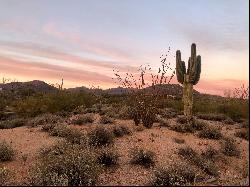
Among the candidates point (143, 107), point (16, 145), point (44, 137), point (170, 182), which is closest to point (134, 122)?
point (143, 107)

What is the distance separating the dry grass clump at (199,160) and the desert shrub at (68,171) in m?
3.02

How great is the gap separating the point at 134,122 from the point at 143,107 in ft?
2.83

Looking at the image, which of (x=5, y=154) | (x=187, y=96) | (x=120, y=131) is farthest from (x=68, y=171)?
(x=187, y=96)

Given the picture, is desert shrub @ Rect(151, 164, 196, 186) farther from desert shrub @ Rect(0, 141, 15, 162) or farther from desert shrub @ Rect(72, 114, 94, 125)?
desert shrub @ Rect(72, 114, 94, 125)

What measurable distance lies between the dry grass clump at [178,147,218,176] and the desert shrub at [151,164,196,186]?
65.4 inches

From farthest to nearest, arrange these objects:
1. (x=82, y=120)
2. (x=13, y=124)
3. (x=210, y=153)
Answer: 1. (x=13, y=124)
2. (x=82, y=120)
3. (x=210, y=153)

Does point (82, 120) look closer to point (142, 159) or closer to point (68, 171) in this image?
point (142, 159)

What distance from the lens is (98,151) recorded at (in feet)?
40.6

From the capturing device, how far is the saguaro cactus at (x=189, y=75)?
59.3ft

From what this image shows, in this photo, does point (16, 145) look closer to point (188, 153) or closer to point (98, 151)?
point (98, 151)

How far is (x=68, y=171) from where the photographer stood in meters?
9.64

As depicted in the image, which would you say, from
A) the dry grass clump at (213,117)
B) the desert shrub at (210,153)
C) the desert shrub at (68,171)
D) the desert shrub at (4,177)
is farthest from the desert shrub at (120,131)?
the dry grass clump at (213,117)

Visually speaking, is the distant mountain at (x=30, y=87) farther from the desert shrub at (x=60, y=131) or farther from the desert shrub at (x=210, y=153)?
the desert shrub at (x=210, y=153)

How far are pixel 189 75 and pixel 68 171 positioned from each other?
9724 millimetres
